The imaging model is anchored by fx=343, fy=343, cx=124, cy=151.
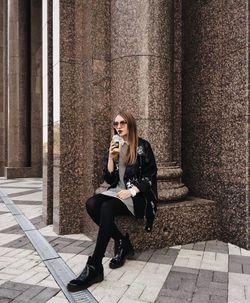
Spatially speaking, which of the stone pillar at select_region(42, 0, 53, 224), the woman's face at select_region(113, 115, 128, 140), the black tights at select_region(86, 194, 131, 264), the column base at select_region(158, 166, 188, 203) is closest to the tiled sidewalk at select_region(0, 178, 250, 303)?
the black tights at select_region(86, 194, 131, 264)

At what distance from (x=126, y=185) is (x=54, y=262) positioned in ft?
3.47

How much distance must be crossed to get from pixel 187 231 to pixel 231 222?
1.80ft

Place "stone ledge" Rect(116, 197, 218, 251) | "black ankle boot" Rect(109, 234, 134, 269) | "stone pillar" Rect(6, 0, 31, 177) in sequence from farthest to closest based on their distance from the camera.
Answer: "stone pillar" Rect(6, 0, 31, 177)
"stone ledge" Rect(116, 197, 218, 251)
"black ankle boot" Rect(109, 234, 134, 269)

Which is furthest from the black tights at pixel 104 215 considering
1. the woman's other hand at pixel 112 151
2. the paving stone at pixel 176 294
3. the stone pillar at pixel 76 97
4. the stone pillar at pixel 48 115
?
the stone pillar at pixel 48 115

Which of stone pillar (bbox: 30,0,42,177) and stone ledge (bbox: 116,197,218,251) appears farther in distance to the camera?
stone pillar (bbox: 30,0,42,177)

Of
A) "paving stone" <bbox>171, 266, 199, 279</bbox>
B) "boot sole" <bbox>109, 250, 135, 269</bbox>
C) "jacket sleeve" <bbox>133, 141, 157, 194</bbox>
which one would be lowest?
"paving stone" <bbox>171, 266, 199, 279</bbox>

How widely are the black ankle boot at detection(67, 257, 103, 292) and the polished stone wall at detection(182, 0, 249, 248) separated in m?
1.88

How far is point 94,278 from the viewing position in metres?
2.87

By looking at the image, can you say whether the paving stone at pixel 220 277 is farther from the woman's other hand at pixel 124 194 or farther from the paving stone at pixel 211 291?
the woman's other hand at pixel 124 194

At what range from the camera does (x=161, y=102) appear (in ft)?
13.5

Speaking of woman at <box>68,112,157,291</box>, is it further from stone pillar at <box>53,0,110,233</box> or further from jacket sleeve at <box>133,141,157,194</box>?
stone pillar at <box>53,0,110,233</box>

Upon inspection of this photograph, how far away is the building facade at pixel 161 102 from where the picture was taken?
158 inches

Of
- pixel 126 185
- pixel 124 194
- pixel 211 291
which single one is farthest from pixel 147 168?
pixel 211 291

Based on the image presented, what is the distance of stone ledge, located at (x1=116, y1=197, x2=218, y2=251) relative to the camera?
374cm
